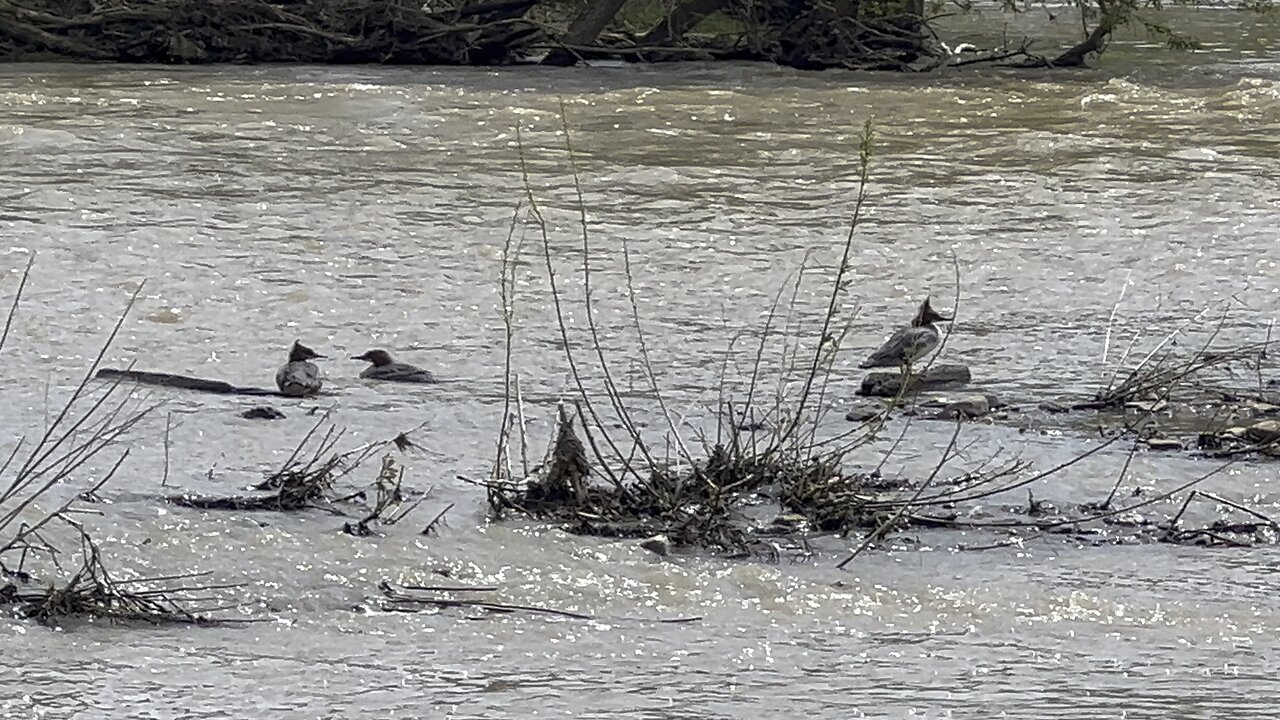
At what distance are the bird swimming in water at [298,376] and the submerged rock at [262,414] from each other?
0.90 ft

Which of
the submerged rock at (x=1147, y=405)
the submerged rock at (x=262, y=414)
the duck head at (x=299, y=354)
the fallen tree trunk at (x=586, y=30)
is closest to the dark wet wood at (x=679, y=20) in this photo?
the fallen tree trunk at (x=586, y=30)

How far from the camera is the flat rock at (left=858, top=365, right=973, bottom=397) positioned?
672cm

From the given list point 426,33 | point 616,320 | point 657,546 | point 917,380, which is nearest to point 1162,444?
point 917,380

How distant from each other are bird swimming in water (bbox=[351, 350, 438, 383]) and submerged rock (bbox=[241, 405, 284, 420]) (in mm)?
670

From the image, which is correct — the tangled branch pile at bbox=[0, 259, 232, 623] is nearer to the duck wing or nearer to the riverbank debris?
the riverbank debris

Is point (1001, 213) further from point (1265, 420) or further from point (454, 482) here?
point (454, 482)

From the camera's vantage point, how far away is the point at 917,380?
671 cm

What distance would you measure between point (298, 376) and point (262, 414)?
0.39 metres

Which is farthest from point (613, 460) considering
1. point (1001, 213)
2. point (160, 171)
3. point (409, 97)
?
point (409, 97)

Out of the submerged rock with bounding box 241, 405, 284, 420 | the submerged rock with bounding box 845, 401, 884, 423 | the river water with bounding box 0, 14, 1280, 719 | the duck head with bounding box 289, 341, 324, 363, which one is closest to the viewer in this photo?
the river water with bounding box 0, 14, 1280, 719

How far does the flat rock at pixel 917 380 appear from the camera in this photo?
6719mm

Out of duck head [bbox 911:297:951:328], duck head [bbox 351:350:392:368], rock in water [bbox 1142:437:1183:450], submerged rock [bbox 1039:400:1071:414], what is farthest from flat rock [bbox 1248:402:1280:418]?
duck head [bbox 351:350:392:368]

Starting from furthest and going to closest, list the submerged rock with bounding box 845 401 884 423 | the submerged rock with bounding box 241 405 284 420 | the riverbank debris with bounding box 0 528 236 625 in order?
the submerged rock with bounding box 845 401 884 423, the submerged rock with bounding box 241 405 284 420, the riverbank debris with bounding box 0 528 236 625

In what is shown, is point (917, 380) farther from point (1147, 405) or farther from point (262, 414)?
point (262, 414)
